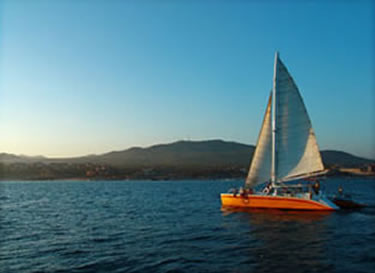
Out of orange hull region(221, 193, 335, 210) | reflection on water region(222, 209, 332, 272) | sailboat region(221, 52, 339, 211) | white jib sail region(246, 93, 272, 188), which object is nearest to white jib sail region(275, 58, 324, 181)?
sailboat region(221, 52, 339, 211)

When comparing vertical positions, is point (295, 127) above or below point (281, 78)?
below

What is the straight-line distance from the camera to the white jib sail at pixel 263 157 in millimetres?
36312

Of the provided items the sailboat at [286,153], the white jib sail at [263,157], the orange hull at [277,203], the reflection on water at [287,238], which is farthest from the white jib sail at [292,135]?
the reflection on water at [287,238]

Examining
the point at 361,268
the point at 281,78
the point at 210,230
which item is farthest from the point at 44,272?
the point at 281,78

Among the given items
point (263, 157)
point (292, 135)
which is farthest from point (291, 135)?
point (263, 157)

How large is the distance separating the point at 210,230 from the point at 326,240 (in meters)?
8.16

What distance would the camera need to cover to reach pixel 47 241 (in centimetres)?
2175

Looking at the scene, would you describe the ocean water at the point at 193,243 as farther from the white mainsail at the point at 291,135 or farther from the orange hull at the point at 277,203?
the white mainsail at the point at 291,135

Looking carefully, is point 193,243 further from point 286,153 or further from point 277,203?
point 286,153

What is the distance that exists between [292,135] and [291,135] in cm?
10

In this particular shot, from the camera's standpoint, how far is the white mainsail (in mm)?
34438

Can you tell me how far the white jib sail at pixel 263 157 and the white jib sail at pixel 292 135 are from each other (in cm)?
140

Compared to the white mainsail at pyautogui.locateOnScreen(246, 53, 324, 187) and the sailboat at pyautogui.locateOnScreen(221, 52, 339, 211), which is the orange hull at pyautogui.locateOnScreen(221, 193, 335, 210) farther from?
the white mainsail at pyautogui.locateOnScreen(246, 53, 324, 187)

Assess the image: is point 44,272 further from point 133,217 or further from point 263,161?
point 263,161
